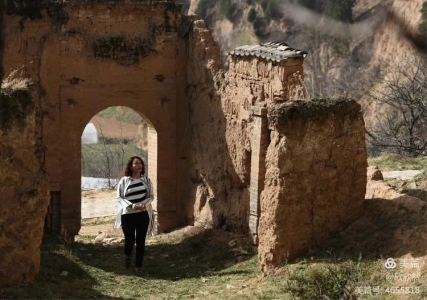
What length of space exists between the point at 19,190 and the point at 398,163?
350 inches

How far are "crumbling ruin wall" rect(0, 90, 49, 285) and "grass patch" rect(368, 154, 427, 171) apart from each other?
25.9ft

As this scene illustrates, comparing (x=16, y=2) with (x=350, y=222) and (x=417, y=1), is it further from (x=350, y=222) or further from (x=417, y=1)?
(x=417, y=1)

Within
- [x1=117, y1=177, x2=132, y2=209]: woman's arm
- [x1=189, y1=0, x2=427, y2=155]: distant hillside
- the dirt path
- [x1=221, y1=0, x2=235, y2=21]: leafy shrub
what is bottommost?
the dirt path

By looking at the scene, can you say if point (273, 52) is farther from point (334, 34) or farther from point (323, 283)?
point (334, 34)

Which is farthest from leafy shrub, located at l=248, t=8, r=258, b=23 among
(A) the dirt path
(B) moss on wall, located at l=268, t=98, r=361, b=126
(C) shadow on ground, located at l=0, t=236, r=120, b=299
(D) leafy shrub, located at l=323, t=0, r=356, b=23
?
(B) moss on wall, located at l=268, t=98, r=361, b=126

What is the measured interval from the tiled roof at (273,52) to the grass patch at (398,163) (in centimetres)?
414

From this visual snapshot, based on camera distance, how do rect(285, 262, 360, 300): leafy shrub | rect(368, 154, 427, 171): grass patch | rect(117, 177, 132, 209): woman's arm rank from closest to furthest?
rect(285, 262, 360, 300): leafy shrub < rect(117, 177, 132, 209): woman's arm < rect(368, 154, 427, 171): grass patch

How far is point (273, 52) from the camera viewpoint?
1424 centimetres

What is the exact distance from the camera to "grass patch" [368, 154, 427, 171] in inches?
690

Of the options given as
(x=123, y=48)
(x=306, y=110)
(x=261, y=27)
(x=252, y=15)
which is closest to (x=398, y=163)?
(x=123, y=48)

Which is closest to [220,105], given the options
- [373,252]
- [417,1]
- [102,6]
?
[102,6]

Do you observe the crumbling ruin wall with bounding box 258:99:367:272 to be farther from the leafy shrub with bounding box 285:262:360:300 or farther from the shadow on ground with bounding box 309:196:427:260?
the leafy shrub with bounding box 285:262:360:300

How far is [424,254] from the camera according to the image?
37.3 feet

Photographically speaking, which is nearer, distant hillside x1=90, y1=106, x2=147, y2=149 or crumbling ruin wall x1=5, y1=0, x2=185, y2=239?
crumbling ruin wall x1=5, y1=0, x2=185, y2=239
